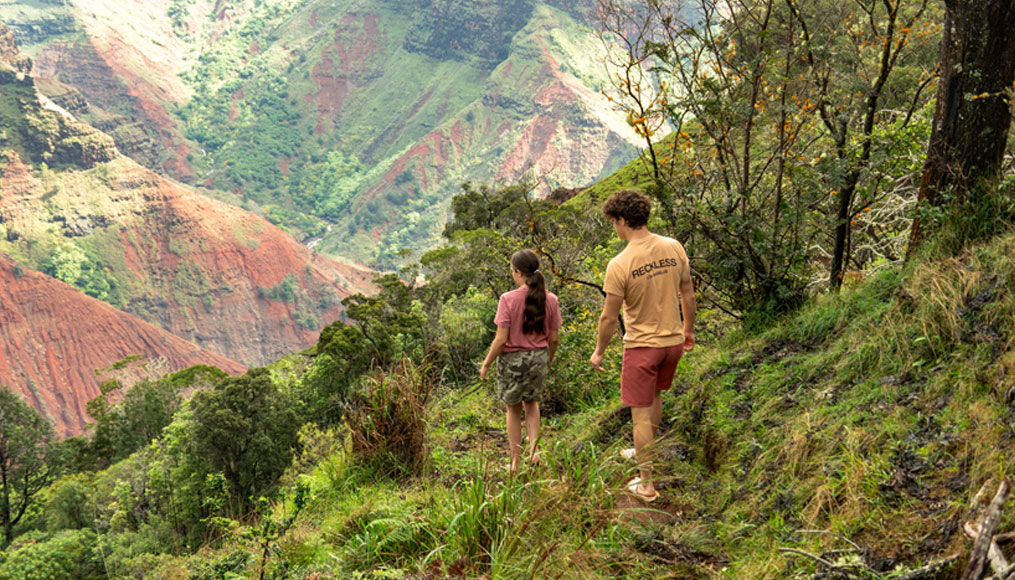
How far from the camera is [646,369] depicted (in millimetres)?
3486

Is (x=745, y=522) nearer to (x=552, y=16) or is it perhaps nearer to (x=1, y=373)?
(x=1, y=373)

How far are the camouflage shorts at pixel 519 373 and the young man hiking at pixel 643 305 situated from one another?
30.4 inches

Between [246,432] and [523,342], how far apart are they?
19502mm

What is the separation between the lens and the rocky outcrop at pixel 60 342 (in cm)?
6900

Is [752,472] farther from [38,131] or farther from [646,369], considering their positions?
[38,131]

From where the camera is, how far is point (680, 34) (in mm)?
4793

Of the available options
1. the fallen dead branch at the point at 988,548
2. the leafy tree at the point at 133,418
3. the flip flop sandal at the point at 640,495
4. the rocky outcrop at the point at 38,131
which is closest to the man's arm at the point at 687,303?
the flip flop sandal at the point at 640,495

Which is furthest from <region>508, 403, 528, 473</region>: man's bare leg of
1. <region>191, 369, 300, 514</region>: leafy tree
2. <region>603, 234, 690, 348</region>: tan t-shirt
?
<region>191, 369, 300, 514</region>: leafy tree

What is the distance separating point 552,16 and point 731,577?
174338mm

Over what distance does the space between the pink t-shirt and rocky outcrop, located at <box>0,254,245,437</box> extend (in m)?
78.1

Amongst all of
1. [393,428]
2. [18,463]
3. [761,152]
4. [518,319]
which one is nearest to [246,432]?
[18,463]

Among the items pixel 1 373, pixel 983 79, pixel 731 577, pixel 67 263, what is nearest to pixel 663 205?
pixel 983 79

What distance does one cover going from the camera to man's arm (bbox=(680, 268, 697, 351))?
3559mm

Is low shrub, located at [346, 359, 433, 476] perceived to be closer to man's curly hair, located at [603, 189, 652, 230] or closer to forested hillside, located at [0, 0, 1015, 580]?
forested hillside, located at [0, 0, 1015, 580]
